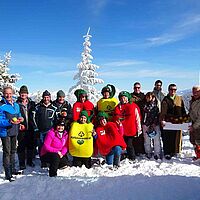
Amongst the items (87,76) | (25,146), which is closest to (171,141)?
(25,146)

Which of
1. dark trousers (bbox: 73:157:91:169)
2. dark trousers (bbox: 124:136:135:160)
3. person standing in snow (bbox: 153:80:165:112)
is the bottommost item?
dark trousers (bbox: 73:157:91:169)

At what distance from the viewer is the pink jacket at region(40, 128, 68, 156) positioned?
8523 mm

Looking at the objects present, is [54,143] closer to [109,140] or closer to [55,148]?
[55,148]

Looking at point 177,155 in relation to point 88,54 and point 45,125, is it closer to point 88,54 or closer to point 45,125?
point 45,125

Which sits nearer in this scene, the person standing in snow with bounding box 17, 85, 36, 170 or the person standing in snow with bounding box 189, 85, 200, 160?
the person standing in snow with bounding box 189, 85, 200, 160

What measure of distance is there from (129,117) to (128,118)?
0.17ft

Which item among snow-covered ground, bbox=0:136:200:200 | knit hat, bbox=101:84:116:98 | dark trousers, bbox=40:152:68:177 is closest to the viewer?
snow-covered ground, bbox=0:136:200:200

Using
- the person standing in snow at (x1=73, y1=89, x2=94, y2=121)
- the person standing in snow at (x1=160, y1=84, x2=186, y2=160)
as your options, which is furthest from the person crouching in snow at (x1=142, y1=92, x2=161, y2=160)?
the person standing in snow at (x1=73, y1=89, x2=94, y2=121)

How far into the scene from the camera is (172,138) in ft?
33.9

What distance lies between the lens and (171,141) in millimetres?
10359

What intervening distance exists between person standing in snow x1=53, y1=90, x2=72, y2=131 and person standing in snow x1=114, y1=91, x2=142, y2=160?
1.50 metres

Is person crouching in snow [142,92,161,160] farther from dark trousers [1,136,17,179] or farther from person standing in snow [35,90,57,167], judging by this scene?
dark trousers [1,136,17,179]

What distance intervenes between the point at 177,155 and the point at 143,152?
1.16 meters

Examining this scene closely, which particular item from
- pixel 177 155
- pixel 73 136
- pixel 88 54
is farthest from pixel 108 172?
pixel 88 54
